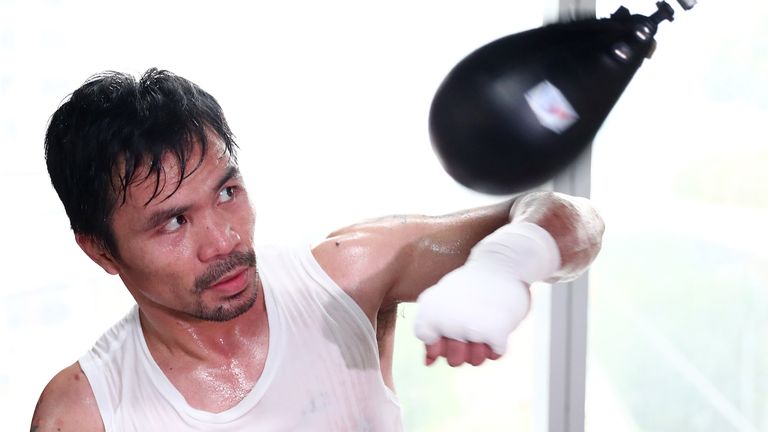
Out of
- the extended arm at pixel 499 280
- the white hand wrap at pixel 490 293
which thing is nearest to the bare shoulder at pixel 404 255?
the extended arm at pixel 499 280

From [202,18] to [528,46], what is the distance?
1.64 m

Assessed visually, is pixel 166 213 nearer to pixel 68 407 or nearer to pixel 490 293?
pixel 68 407

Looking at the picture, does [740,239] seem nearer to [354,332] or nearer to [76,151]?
[354,332]

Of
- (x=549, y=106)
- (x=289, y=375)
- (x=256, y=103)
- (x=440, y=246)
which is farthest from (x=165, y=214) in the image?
(x=256, y=103)

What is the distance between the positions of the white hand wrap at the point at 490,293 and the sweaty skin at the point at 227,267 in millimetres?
93

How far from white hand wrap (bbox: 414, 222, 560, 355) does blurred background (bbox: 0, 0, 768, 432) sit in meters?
1.04

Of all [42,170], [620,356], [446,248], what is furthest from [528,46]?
[620,356]

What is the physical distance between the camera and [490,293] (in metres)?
0.79

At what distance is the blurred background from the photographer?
201cm

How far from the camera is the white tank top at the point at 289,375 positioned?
1.08 metres

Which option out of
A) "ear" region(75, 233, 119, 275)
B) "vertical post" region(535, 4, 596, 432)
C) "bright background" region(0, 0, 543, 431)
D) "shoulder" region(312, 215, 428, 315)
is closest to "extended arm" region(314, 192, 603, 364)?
"shoulder" region(312, 215, 428, 315)

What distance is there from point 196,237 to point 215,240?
30 millimetres

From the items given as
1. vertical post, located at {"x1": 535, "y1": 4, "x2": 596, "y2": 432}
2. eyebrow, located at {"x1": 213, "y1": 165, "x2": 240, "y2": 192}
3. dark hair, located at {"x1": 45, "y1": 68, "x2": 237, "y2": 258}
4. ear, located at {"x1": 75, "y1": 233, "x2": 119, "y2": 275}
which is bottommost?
vertical post, located at {"x1": 535, "y1": 4, "x2": 596, "y2": 432}

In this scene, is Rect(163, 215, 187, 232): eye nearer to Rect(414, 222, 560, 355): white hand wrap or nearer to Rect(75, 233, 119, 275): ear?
Rect(75, 233, 119, 275): ear
